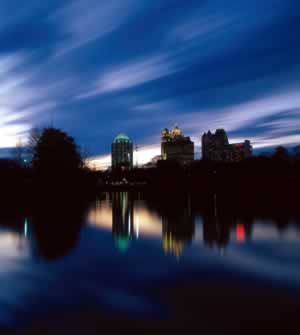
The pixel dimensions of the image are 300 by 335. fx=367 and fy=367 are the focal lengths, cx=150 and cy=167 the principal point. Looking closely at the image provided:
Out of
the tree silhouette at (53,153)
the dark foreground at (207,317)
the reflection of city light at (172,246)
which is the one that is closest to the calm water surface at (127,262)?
the reflection of city light at (172,246)

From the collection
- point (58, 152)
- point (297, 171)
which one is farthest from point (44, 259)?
point (297, 171)

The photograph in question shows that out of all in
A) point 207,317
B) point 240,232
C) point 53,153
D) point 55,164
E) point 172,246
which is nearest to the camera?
point 207,317

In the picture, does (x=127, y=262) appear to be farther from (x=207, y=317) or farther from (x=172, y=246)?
(x=207, y=317)

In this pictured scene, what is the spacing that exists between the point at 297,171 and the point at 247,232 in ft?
213

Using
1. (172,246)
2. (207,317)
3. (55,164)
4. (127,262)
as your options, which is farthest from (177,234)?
(55,164)

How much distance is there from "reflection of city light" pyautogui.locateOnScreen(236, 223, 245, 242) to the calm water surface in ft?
0.13

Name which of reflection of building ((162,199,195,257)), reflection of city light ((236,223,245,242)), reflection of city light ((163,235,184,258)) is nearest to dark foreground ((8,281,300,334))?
reflection of city light ((163,235,184,258))

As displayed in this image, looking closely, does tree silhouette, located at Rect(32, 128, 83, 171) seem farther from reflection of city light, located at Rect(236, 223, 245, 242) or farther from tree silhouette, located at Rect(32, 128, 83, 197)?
reflection of city light, located at Rect(236, 223, 245, 242)

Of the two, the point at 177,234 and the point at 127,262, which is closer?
the point at 127,262

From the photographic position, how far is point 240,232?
632 inches

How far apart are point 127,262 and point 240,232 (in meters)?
6.75

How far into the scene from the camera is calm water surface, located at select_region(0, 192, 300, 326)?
7637 mm

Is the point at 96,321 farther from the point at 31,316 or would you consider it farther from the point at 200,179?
the point at 200,179

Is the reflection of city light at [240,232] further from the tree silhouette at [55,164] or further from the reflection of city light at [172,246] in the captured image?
the tree silhouette at [55,164]
